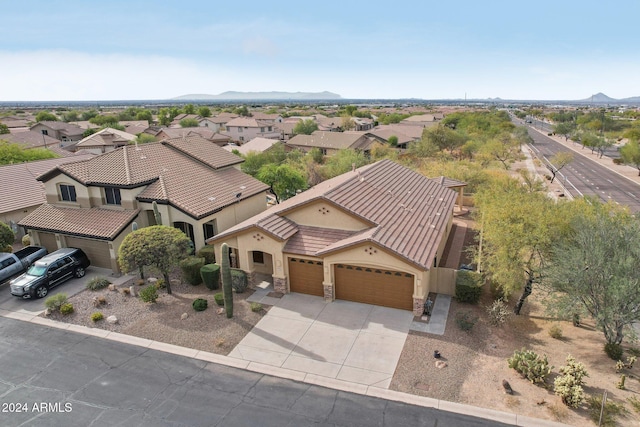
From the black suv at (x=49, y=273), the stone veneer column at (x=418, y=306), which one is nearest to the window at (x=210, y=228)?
the black suv at (x=49, y=273)

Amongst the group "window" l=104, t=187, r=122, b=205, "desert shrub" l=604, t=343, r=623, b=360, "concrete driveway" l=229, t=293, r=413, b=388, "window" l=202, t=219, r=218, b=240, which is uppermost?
"window" l=104, t=187, r=122, b=205

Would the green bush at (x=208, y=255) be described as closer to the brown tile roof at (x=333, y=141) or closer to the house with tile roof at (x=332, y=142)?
the house with tile roof at (x=332, y=142)

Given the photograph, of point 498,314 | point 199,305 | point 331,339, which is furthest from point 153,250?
point 498,314

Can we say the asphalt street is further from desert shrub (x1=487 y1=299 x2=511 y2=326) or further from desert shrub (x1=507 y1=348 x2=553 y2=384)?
desert shrub (x1=487 y1=299 x2=511 y2=326)

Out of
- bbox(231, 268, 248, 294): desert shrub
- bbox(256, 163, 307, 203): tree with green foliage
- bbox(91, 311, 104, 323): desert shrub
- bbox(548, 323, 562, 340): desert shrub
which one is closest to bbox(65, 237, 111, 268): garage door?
bbox(91, 311, 104, 323): desert shrub

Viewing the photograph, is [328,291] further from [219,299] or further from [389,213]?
[389,213]

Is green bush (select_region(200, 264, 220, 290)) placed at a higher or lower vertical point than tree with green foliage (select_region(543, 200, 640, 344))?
lower
